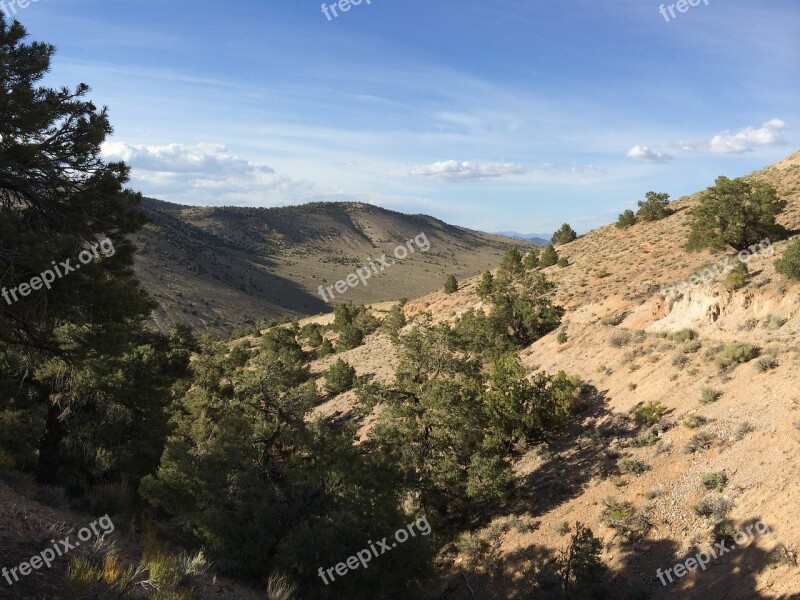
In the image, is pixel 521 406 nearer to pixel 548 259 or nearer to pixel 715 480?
pixel 715 480

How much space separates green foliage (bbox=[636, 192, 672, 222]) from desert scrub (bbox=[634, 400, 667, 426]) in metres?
38.2

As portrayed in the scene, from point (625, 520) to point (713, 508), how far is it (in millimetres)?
1895

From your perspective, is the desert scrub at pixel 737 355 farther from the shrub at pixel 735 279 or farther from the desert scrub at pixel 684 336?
the shrub at pixel 735 279

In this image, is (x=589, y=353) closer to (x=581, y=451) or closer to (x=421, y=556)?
(x=581, y=451)

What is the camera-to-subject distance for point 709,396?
13.9 metres

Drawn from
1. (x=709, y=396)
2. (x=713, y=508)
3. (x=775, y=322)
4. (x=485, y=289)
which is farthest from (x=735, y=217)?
(x=713, y=508)

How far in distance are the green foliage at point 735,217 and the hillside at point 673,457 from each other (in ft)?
15.8

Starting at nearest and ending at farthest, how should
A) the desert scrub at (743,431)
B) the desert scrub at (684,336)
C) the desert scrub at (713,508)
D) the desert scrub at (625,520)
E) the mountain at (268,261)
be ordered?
1. the desert scrub at (713,508)
2. the desert scrub at (625,520)
3. the desert scrub at (743,431)
4. the desert scrub at (684,336)
5. the mountain at (268,261)

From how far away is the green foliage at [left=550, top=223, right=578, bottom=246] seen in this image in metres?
55.2

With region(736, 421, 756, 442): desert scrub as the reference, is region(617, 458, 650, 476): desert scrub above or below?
below

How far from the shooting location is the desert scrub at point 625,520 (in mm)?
11258

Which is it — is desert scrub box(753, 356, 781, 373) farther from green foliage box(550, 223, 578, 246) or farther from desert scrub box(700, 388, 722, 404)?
green foliage box(550, 223, 578, 246)

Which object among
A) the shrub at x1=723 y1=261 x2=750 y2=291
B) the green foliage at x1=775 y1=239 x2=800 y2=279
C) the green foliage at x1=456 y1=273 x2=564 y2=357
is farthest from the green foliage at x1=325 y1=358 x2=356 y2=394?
the green foliage at x1=775 y1=239 x2=800 y2=279

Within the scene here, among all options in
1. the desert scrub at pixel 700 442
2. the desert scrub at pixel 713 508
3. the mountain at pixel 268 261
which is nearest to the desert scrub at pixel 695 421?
the desert scrub at pixel 700 442
